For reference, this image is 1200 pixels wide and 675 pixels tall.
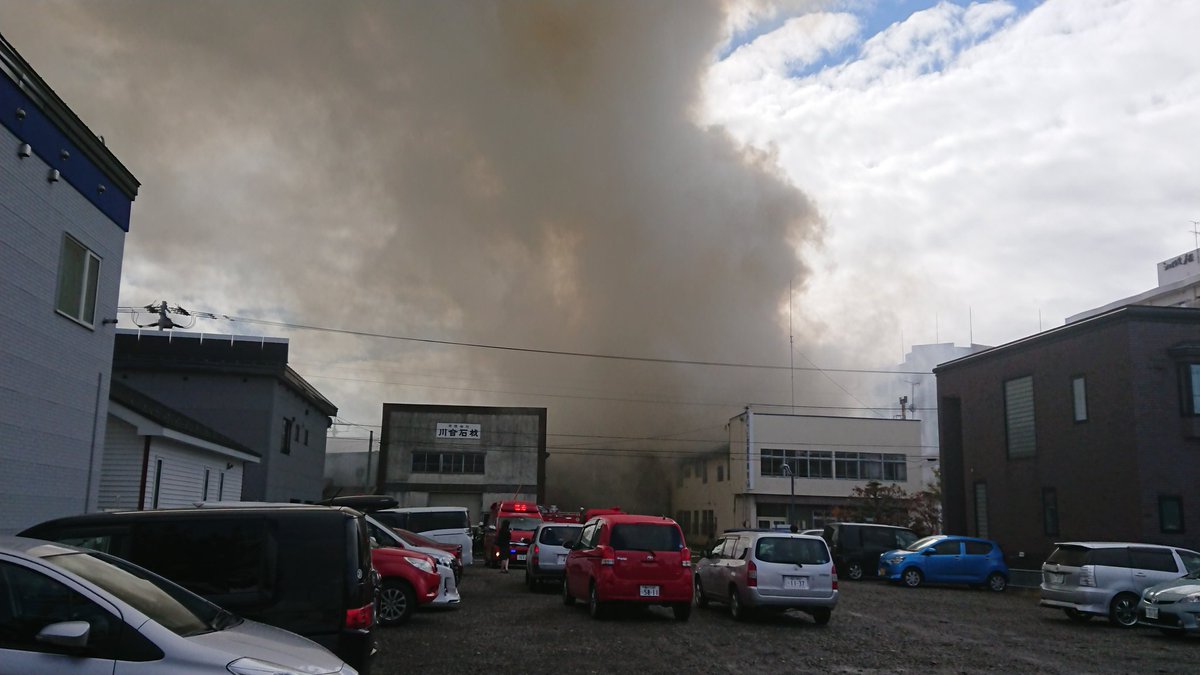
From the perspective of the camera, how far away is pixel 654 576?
15.6 meters

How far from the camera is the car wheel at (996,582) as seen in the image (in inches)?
1101

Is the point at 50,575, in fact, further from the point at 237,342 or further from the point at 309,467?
the point at 309,467

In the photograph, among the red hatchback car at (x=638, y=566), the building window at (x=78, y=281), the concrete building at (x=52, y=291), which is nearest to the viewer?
the concrete building at (x=52, y=291)

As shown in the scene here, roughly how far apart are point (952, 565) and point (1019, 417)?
10095mm

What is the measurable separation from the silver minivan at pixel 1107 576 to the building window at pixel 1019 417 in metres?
16.4

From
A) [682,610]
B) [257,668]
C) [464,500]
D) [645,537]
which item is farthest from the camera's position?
[464,500]

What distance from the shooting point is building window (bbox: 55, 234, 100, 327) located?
1482 centimetres

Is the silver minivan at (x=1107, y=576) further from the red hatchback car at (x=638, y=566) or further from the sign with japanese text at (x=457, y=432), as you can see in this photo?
the sign with japanese text at (x=457, y=432)

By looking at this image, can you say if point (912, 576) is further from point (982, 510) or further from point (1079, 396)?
point (982, 510)

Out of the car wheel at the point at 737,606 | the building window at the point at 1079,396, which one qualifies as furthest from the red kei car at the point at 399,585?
the building window at the point at 1079,396

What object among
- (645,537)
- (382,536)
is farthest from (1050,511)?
(382,536)

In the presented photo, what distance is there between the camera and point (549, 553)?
22219mm

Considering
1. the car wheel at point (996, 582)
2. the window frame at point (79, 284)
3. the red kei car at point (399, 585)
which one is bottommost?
the car wheel at point (996, 582)

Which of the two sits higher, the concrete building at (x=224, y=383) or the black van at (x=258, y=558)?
the concrete building at (x=224, y=383)
